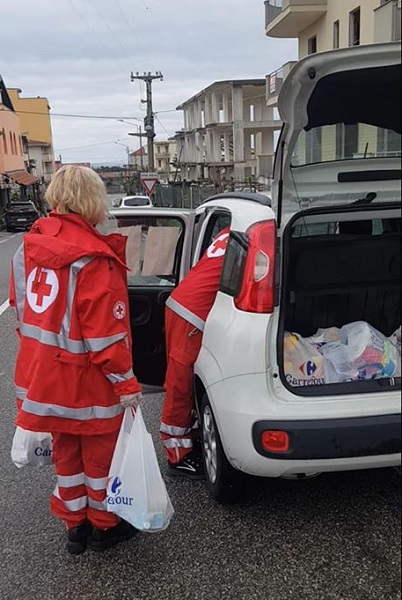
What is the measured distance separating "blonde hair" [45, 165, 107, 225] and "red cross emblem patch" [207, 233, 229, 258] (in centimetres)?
72

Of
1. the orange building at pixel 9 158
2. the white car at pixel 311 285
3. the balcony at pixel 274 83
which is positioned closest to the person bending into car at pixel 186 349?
the white car at pixel 311 285

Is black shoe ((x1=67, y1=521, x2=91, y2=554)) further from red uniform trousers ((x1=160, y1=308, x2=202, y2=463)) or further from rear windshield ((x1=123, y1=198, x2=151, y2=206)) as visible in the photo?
rear windshield ((x1=123, y1=198, x2=151, y2=206))

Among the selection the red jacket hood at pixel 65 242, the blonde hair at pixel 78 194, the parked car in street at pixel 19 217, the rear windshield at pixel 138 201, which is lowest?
the parked car in street at pixel 19 217

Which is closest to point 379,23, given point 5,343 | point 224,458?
point 5,343

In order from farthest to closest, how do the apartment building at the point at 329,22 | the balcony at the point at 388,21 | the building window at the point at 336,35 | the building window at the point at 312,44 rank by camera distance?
the building window at the point at 312,44 → the building window at the point at 336,35 → the apartment building at the point at 329,22 → the balcony at the point at 388,21

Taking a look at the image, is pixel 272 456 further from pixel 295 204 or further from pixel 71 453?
pixel 295 204

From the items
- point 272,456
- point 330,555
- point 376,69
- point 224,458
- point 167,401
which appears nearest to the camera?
point 376,69

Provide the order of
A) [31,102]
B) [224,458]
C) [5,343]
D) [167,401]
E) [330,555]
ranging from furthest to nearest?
[31,102] < [5,343] < [167,401] < [224,458] < [330,555]

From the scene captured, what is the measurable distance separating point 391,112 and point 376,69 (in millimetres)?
478

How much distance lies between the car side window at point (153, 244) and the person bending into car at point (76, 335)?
48.9 inches

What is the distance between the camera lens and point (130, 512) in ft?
8.79

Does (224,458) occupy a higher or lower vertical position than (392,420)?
lower

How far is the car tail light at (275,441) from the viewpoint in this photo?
2521 mm

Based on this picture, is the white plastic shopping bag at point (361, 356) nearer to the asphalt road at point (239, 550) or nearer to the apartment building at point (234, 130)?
the asphalt road at point (239, 550)
